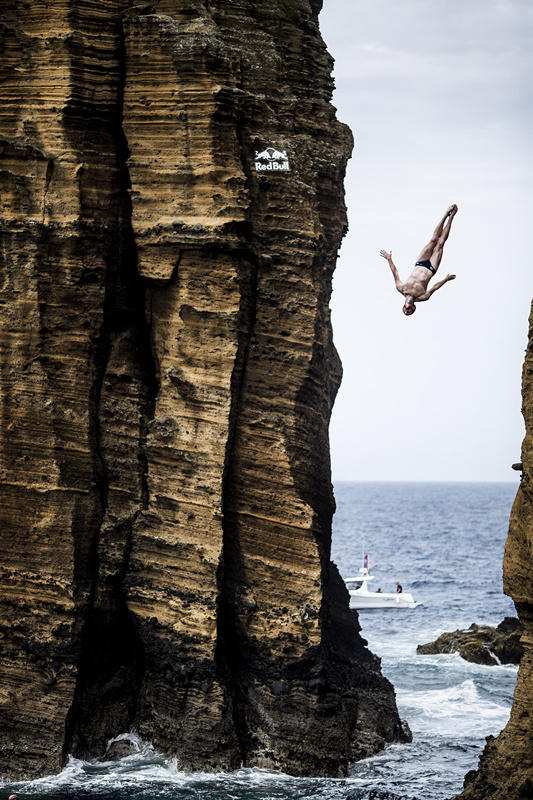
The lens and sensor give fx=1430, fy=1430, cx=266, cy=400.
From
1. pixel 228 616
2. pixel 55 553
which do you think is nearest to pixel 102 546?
pixel 55 553

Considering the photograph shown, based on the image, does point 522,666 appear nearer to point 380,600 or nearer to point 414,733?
point 414,733

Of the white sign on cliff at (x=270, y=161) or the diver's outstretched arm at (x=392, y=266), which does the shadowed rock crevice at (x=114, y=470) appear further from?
the diver's outstretched arm at (x=392, y=266)

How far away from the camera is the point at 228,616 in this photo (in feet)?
102

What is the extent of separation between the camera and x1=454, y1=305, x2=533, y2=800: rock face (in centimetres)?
2359

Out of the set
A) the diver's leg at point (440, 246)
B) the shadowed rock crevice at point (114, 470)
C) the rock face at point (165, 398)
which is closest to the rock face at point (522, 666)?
the diver's leg at point (440, 246)

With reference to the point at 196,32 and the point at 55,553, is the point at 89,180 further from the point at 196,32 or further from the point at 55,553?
the point at 55,553

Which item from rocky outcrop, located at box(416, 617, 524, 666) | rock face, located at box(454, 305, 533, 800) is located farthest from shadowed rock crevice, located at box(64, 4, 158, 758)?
rocky outcrop, located at box(416, 617, 524, 666)

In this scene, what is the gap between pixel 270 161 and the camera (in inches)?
1220

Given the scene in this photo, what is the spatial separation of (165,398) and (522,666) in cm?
1064

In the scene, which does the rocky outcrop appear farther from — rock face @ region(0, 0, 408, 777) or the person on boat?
the person on boat

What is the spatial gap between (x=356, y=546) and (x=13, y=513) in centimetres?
7928

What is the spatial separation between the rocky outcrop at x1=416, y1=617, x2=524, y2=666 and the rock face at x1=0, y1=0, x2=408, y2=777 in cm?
1639

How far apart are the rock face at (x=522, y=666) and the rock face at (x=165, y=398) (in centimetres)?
692

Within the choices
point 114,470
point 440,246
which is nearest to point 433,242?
point 440,246
